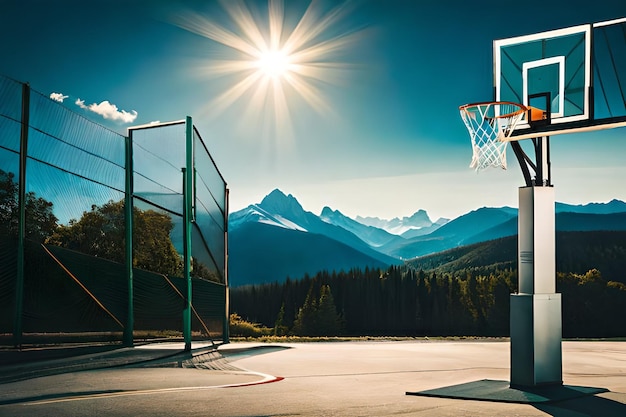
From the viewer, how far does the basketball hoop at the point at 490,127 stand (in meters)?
9.49

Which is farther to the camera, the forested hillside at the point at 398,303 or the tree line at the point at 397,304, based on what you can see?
the tree line at the point at 397,304

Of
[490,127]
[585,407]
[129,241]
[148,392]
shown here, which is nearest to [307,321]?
[129,241]

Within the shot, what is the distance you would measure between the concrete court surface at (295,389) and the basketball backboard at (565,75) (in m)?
3.68

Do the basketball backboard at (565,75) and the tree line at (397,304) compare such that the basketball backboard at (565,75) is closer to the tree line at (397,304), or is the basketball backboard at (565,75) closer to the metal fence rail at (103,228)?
the metal fence rail at (103,228)

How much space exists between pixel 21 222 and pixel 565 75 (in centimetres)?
909

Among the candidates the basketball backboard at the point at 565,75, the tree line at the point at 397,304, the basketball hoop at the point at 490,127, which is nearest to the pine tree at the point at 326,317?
the tree line at the point at 397,304

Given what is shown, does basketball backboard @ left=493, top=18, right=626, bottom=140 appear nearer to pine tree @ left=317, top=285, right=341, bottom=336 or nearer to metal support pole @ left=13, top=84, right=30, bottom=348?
metal support pole @ left=13, top=84, right=30, bottom=348

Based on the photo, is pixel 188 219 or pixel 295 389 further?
pixel 188 219

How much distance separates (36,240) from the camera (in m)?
12.0

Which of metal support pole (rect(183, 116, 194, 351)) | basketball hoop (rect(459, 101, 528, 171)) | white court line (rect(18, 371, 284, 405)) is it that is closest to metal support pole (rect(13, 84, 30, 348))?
metal support pole (rect(183, 116, 194, 351))

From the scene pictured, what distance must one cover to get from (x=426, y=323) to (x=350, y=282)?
1432 centimetres

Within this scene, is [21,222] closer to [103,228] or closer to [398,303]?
[103,228]

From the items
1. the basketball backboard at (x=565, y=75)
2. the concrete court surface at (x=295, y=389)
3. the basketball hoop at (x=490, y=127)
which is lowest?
the concrete court surface at (x=295, y=389)

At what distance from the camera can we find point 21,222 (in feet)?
37.1
